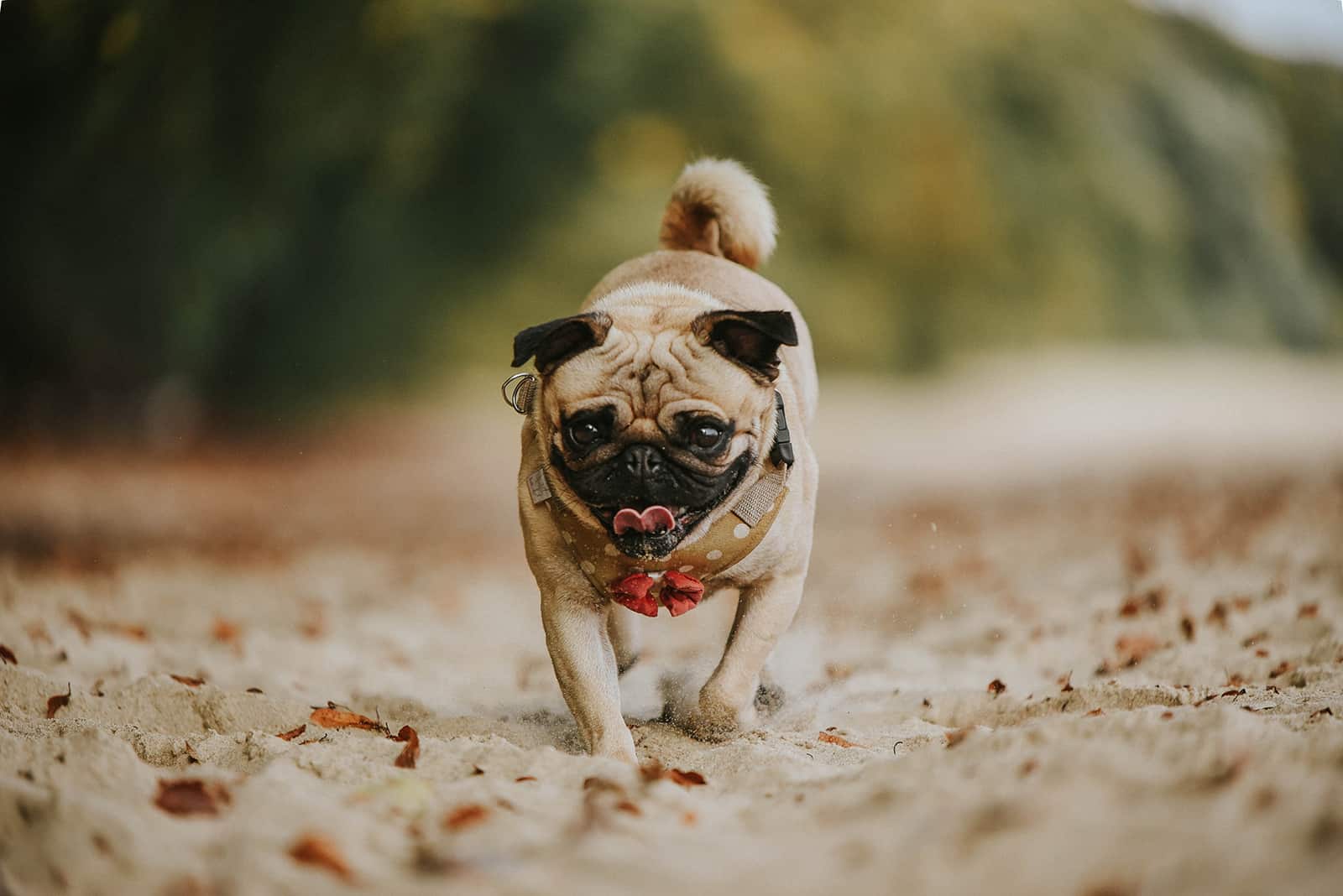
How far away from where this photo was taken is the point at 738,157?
1720 cm

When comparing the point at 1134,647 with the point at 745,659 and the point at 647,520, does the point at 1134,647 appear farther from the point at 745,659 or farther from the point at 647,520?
the point at 647,520

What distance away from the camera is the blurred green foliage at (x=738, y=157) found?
1641cm

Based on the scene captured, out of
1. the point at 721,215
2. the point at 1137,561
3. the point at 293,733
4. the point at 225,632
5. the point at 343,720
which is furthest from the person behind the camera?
the point at 1137,561

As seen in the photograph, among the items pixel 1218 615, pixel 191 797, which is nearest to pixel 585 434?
pixel 191 797

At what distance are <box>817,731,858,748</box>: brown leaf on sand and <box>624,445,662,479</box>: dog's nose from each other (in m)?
1.07

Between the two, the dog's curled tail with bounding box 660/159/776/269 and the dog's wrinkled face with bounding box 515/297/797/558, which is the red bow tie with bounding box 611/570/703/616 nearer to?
the dog's wrinkled face with bounding box 515/297/797/558

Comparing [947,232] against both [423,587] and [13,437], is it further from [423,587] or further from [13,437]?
[13,437]

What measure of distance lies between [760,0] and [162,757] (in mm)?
16673

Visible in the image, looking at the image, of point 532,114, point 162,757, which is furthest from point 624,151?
point 162,757

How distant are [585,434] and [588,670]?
2.63 ft

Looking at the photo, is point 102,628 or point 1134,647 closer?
point 1134,647

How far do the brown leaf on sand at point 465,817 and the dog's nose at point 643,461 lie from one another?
3.94ft

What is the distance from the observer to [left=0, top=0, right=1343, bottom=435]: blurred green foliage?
16406 millimetres

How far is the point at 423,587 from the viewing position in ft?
32.3
